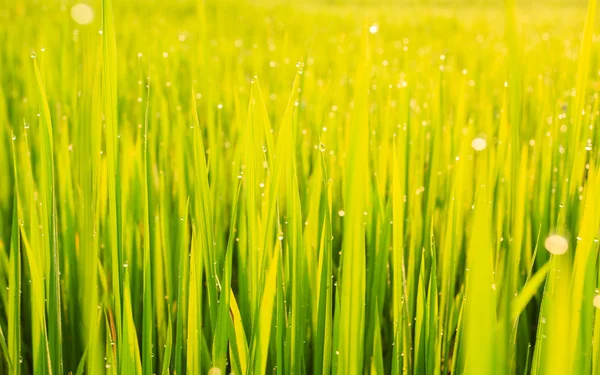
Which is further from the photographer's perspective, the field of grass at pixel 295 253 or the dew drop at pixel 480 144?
the dew drop at pixel 480 144

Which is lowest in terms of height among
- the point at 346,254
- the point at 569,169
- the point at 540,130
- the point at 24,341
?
the point at 24,341

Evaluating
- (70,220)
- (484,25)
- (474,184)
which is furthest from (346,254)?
(484,25)

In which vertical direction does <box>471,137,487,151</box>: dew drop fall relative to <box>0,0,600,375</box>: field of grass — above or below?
above

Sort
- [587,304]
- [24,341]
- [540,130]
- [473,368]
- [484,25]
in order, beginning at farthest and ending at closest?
[484,25] < [540,130] < [24,341] < [587,304] < [473,368]

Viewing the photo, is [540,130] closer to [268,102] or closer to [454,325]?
[454,325]

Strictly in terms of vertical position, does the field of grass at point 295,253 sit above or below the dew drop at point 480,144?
below

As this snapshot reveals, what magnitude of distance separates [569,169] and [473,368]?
0.36 m

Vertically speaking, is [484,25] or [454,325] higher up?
[484,25]

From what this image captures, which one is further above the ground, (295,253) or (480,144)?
(480,144)

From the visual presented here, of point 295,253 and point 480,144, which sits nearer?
point 295,253

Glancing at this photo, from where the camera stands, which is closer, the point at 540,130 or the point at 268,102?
the point at 540,130

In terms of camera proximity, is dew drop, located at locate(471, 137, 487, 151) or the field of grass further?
dew drop, located at locate(471, 137, 487, 151)

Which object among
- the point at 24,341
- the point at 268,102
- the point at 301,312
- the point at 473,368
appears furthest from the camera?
the point at 268,102

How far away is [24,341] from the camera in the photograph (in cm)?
59
